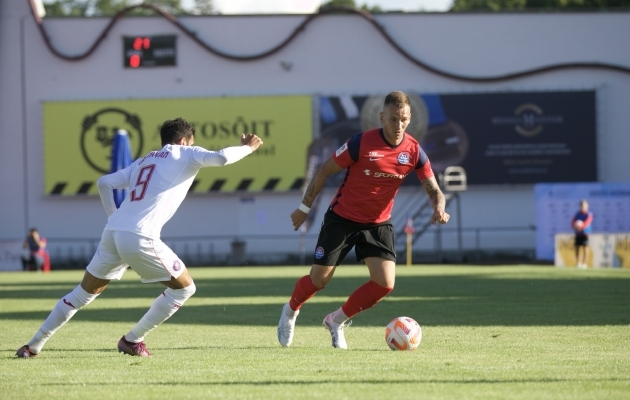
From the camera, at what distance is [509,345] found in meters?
9.98

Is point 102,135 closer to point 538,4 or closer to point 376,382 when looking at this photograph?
point 376,382

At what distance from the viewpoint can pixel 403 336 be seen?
9539 mm

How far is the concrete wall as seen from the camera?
4038 cm

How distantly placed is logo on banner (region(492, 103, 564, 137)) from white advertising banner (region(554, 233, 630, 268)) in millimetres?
9643

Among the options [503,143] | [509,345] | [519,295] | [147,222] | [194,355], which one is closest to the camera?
[147,222]

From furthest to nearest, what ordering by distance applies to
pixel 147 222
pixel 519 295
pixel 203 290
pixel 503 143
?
pixel 503 143
pixel 203 290
pixel 519 295
pixel 147 222

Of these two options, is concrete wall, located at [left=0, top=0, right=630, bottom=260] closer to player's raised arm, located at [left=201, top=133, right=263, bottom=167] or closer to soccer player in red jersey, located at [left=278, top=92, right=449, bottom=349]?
soccer player in red jersey, located at [left=278, top=92, right=449, bottom=349]

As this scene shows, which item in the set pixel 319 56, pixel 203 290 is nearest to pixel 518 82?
pixel 319 56

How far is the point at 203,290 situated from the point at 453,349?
11.6 metres

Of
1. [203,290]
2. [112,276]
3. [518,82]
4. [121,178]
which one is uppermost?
[518,82]

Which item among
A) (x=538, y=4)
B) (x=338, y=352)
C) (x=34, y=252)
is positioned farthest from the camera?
(x=538, y=4)

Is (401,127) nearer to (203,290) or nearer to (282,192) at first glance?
(203,290)

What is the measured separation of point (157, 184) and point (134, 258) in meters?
0.63

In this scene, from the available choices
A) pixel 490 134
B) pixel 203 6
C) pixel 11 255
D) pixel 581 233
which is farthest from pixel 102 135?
pixel 203 6
